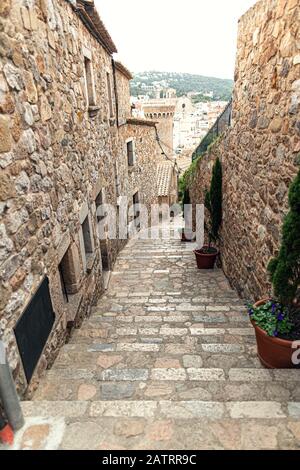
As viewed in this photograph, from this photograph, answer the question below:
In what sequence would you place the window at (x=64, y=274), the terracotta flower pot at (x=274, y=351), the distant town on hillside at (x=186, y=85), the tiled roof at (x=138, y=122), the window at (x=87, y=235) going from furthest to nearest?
the distant town on hillside at (x=186, y=85), the tiled roof at (x=138, y=122), the window at (x=87, y=235), the window at (x=64, y=274), the terracotta flower pot at (x=274, y=351)

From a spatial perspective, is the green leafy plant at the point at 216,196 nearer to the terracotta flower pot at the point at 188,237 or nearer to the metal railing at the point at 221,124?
the metal railing at the point at 221,124

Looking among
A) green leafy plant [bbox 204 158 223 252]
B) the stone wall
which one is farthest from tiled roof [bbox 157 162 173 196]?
green leafy plant [bbox 204 158 223 252]

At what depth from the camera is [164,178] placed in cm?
1973

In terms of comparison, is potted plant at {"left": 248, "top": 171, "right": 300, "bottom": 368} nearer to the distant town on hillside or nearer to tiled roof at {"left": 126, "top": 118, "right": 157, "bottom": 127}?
tiled roof at {"left": 126, "top": 118, "right": 157, "bottom": 127}

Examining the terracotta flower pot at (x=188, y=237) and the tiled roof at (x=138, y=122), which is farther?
the terracotta flower pot at (x=188, y=237)

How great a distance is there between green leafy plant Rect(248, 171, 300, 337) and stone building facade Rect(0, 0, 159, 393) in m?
2.00

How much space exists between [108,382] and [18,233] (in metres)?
1.52

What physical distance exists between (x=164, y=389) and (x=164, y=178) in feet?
58.7

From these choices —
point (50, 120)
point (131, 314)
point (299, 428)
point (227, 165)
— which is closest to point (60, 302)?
point (131, 314)

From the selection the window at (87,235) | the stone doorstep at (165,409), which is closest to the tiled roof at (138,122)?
the window at (87,235)

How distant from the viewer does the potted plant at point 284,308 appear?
2416 mm

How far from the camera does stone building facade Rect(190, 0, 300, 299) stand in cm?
286

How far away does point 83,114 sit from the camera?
15.5ft

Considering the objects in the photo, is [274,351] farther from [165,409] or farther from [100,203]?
[100,203]
